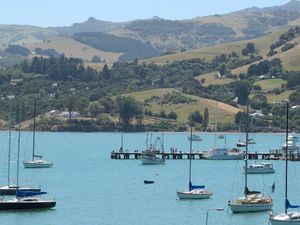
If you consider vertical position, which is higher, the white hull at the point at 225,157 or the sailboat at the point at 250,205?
the white hull at the point at 225,157

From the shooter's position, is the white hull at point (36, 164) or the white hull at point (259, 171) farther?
the white hull at point (36, 164)

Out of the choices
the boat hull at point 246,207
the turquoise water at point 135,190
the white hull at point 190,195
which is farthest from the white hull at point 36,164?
the boat hull at point 246,207

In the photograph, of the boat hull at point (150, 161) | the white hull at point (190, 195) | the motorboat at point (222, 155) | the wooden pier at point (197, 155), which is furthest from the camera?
the motorboat at point (222, 155)

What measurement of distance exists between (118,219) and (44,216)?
7.22 meters

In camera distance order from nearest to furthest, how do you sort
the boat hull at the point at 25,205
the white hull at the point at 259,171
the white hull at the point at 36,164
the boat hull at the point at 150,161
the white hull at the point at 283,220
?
the white hull at the point at 283,220 → the boat hull at the point at 25,205 → the white hull at the point at 259,171 → the white hull at the point at 36,164 → the boat hull at the point at 150,161

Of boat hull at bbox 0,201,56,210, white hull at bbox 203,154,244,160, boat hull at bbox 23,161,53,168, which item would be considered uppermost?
white hull at bbox 203,154,244,160

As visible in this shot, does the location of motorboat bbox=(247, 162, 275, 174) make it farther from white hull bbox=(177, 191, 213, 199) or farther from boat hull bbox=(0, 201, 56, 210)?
boat hull bbox=(0, 201, 56, 210)

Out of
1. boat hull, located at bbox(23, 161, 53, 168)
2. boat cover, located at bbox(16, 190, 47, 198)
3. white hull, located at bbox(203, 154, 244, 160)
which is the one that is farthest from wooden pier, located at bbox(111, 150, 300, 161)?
boat cover, located at bbox(16, 190, 47, 198)

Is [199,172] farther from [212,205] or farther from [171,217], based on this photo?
[171,217]

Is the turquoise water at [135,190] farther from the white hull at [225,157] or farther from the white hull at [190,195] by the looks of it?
the white hull at [225,157]

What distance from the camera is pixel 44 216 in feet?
308

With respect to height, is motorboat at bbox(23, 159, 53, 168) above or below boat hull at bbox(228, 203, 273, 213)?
above

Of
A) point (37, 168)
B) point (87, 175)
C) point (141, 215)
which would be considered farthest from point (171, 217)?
point (37, 168)

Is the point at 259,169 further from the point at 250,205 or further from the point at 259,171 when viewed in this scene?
the point at 250,205
